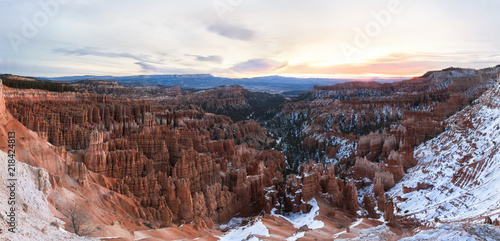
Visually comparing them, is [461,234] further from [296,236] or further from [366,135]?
[366,135]

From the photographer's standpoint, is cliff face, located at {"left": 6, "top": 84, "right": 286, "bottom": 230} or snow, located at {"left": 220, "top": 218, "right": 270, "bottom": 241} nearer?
snow, located at {"left": 220, "top": 218, "right": 270, "bottom": 241}

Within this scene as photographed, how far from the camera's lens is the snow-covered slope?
834 inches

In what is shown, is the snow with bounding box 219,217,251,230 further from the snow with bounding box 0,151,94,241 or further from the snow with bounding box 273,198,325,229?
→ the snow with bounding box 0,151,94,241

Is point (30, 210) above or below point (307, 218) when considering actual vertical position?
above

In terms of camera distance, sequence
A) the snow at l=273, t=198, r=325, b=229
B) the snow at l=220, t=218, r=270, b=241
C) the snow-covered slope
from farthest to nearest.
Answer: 1. the snow at l=273, t=198, r=325, b=229
2. the snow-covered slope
3. the snow at l=220, t=218, r=270, b=241

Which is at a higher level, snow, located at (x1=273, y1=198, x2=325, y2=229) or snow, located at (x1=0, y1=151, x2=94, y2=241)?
snow, located at (x1=0, y1=151, x2=94, y2=241)

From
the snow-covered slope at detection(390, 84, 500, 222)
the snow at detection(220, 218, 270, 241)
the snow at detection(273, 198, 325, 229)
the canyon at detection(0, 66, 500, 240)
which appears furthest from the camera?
the snow at detection(273, 198, 325, 229)

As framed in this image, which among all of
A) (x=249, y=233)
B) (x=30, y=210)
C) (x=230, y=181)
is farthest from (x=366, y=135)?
(x=30, y=210)

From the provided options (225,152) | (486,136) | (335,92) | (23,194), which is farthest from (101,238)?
(335,92)

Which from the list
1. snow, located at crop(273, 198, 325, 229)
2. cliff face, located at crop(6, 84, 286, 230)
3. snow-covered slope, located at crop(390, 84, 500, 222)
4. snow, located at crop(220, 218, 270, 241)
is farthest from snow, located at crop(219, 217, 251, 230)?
snow-covered slope, located at crop(390, 84, 500, 222)

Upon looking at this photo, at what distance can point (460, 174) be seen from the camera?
26188mm

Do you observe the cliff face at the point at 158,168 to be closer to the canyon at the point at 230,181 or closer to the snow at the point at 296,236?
the canyon at the point at 230,181

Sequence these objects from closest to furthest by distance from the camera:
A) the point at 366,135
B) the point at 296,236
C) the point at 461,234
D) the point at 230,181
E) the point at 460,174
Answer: the point at 461,234 < the point at 296,236 < the point at 460,174 < the point at 230,181 < the point at 366,135

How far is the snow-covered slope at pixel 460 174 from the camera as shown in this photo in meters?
21.2
